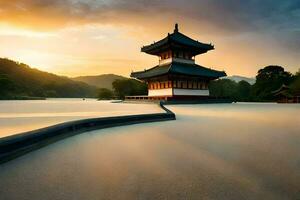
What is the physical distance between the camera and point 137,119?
347 inches

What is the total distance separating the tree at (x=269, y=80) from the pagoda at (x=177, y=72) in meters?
18.6

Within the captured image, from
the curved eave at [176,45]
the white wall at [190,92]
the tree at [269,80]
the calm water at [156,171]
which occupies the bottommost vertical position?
the calm water at [156,171]

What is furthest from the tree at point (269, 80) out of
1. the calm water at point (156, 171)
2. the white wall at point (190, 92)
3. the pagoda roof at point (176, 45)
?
the calm water at point (156, 171)

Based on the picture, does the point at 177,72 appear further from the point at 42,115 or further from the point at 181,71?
the point at 42,115

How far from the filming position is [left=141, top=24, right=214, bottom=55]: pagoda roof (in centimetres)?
2955

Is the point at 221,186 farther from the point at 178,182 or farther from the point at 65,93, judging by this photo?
the point at 65,93

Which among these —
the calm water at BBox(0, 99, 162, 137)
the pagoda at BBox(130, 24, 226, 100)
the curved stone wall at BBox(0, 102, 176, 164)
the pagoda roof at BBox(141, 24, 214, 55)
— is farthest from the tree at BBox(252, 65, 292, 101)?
the curved stone wall at BBox(0, 102, 176, 164)

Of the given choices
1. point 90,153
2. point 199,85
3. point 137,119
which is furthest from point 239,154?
point 199,85

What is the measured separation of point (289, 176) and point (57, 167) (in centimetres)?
326

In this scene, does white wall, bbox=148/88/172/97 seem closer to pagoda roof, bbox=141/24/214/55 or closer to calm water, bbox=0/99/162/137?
pagoda roof, bbox=141/24/214/55

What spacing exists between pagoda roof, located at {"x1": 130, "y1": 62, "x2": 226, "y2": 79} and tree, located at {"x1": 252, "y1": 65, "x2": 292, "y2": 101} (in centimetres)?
1733

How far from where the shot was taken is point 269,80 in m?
49.7

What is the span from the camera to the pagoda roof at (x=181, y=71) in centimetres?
2733

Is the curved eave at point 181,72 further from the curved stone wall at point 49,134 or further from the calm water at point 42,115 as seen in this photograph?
the curved stone wall at point 49,134
